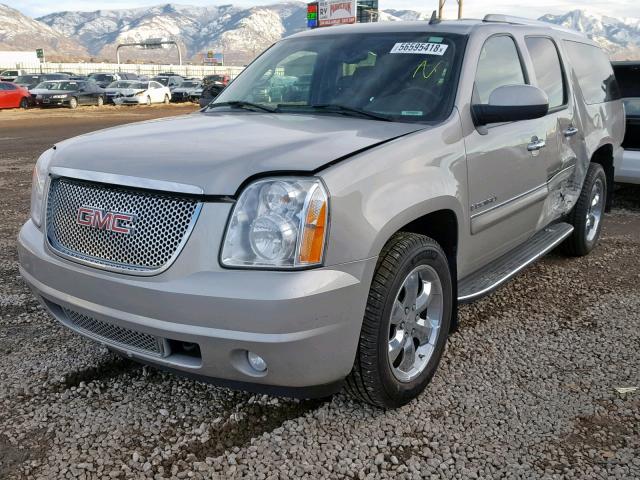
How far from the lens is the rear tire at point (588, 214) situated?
17.2ft

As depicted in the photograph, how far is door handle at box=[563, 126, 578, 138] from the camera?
455cm

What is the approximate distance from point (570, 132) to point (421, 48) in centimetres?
161

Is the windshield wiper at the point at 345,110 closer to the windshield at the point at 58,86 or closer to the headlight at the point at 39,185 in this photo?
the headlight at the point at 39,185

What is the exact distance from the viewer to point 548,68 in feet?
14.8

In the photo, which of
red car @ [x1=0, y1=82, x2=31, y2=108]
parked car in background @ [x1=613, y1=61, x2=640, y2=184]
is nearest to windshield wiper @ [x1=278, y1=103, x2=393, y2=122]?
parked car in background @ [x1=613, y1=61, x2=640, y2=184]

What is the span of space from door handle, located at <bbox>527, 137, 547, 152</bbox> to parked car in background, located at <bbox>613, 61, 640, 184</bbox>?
3.07 meters

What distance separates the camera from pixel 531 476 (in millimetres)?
2525

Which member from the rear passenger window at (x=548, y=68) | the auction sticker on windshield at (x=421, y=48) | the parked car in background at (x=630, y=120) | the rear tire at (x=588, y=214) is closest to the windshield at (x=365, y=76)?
the auction sticker on windshield at (x=421, y=48)

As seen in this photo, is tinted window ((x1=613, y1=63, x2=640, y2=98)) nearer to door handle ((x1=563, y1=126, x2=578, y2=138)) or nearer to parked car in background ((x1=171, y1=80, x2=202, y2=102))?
door handle ((x1=563, y1=126, x2=578, y2=138))

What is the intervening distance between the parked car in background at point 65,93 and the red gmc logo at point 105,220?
29.4 metres

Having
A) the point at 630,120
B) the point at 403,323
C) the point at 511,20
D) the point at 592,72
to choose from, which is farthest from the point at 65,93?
the point at 403,323

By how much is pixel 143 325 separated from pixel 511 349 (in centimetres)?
219

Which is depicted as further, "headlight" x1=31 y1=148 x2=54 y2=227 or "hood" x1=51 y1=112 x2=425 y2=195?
"headlight" x1=31 y1=148 x2=54 y2=227

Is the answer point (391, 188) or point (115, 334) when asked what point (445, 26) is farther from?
point (115, 334)
